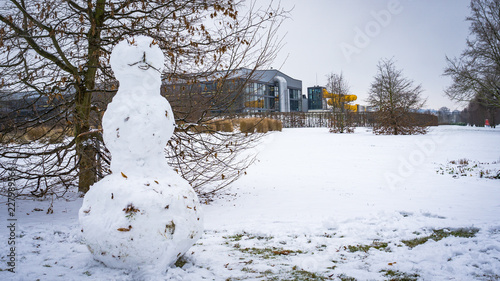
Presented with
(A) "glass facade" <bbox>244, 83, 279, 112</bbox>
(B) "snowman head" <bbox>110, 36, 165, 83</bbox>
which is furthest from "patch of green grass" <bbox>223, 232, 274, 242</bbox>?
(B) "snowman head" <bbox>110, 36, 165, 83</bbox>

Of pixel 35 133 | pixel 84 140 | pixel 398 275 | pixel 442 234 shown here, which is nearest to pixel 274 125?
pixel 35 133

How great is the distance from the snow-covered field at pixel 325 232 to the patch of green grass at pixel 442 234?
11mm

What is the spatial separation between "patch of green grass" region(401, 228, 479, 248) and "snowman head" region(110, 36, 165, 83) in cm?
345

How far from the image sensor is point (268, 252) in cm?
347

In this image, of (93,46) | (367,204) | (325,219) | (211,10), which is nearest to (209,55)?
(211,10)

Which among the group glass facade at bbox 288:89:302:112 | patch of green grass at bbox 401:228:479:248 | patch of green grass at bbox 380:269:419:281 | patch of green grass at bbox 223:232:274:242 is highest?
glass facade at bbox 288:89:302:112

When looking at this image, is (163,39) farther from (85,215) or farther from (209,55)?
(85,215)

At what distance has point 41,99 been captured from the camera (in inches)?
227

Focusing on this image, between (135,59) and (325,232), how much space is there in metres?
3.22

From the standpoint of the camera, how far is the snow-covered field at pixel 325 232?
2.82 meters

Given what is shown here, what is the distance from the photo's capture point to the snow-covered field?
111 inches

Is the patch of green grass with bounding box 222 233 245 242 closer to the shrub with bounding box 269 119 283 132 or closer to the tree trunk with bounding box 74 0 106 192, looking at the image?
the tree trunk with bounding box 74 0 106 192

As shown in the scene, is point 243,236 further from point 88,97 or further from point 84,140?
point 88,97

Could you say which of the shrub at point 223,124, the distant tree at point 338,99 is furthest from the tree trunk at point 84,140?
the distant tree at point 338,99
